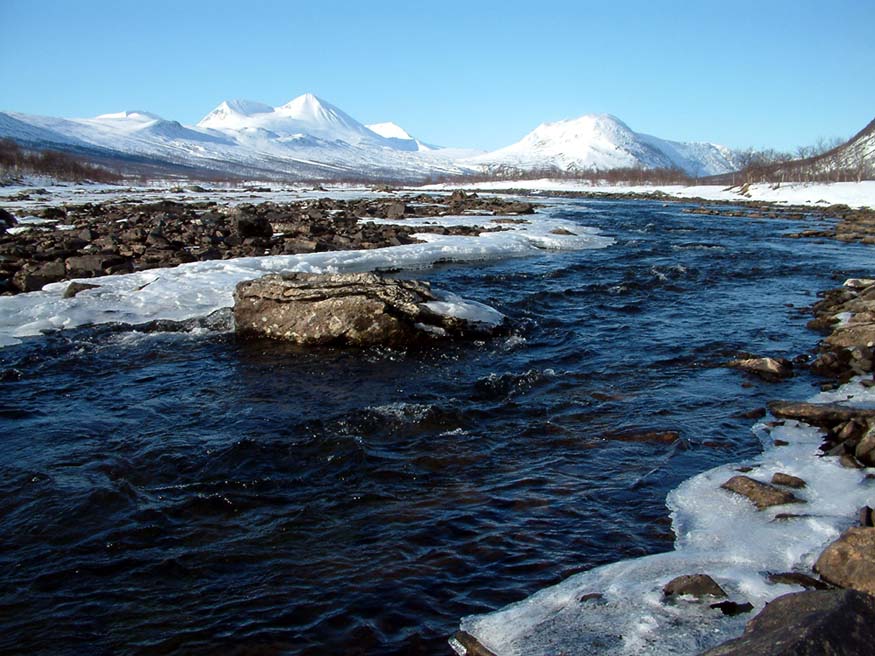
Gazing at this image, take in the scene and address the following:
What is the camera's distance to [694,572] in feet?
15.2

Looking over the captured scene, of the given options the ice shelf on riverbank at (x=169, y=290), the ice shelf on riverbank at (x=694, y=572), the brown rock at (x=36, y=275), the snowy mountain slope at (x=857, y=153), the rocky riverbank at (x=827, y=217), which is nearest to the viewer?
the ice shelf on riverbank at (x=694, y=572)

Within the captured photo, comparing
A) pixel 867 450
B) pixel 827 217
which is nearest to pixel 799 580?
pixel 867 450

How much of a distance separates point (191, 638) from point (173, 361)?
6.98 metres

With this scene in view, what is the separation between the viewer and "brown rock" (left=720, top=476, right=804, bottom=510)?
5.63 m

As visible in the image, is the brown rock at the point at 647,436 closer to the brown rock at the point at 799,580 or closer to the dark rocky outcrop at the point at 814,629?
the brown rock at the point at 799,580

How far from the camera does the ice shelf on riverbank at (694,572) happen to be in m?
3.88

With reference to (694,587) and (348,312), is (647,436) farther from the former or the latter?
(348,312)

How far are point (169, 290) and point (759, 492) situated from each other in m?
12.7

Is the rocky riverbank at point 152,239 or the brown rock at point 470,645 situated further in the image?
the rocky riverbank at point 152,239

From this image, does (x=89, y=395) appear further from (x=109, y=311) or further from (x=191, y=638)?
(x=191, y=638)

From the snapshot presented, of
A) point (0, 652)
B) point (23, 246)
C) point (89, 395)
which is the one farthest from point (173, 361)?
point (23, 246)

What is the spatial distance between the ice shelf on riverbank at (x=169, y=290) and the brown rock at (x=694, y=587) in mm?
10986

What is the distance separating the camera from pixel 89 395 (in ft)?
28.3

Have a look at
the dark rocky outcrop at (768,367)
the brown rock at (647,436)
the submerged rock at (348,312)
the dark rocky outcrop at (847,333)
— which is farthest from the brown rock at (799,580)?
the submerged rock at (348,312)
